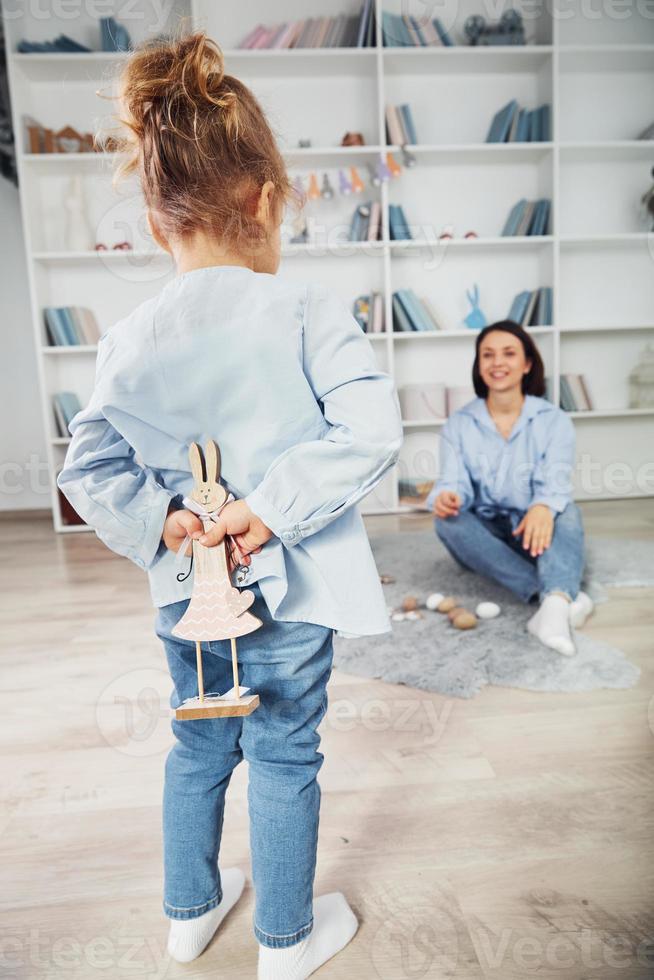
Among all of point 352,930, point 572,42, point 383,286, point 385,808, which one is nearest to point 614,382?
point 383,286

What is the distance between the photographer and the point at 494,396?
2.01 meters

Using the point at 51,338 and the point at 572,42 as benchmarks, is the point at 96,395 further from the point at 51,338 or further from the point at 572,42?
the point at 572,42

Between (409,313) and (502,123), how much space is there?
90 centimetres

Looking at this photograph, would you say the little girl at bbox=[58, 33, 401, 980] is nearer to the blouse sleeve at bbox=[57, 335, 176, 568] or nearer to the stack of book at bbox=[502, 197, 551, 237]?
the blouse sleeve at bbox=[57, 335, 176, 568]

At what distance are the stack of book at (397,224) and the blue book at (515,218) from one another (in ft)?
1.52

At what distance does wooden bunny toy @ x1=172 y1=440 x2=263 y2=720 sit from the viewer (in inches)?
25.5

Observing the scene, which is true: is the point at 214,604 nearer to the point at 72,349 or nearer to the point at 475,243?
the point at 72,349

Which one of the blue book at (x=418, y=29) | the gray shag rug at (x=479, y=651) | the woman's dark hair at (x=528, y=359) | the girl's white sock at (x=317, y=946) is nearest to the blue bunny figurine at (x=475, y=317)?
the blue book at (x=418, y=29)

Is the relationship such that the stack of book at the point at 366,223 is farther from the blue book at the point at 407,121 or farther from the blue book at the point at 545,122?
the blue book at the point at 545,122

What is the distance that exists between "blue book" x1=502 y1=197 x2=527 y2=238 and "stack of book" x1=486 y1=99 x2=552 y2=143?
26 centimetres

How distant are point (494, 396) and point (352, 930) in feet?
4.92

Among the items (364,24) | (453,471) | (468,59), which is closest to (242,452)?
(453,471)

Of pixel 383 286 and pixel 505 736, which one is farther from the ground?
pixel 383 286

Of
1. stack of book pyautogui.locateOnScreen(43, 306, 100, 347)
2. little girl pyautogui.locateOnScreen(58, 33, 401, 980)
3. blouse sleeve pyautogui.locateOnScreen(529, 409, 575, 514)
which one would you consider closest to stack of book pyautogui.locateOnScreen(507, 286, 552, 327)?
blouse sleeve pyautogui.locateOnScreen(529, 409, 575, 514)
